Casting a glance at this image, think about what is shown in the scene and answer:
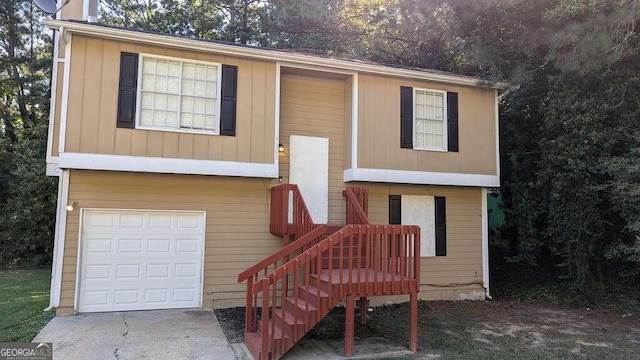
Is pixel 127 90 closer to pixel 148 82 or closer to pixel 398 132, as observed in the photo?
pixel 148 82

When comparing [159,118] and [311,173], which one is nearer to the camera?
[159,118]

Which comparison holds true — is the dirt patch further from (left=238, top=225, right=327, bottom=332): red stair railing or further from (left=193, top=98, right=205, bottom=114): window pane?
(left=193, top=98, right=205, bottom=114): window pane

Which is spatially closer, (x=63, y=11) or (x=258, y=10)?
(x=63, y=11)

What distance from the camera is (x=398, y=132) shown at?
8.57 metres

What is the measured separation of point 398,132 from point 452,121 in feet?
4.24

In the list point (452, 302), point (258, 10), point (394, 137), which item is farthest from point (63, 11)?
point (452, 302)

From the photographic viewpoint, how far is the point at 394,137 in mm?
8531

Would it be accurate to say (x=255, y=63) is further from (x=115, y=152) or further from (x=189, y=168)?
(x=115, y=152)

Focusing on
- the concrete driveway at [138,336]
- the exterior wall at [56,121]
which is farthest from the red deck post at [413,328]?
the exterior wall at [56,121]

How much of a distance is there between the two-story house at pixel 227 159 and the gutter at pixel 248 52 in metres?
0.02

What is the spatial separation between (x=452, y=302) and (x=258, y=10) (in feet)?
39.1

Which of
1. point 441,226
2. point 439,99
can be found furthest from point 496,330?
point 439,99

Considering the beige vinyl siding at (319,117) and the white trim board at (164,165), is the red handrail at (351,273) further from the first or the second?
the beige vinyl siding at (319,117)

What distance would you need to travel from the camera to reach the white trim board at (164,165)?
6.65 m
